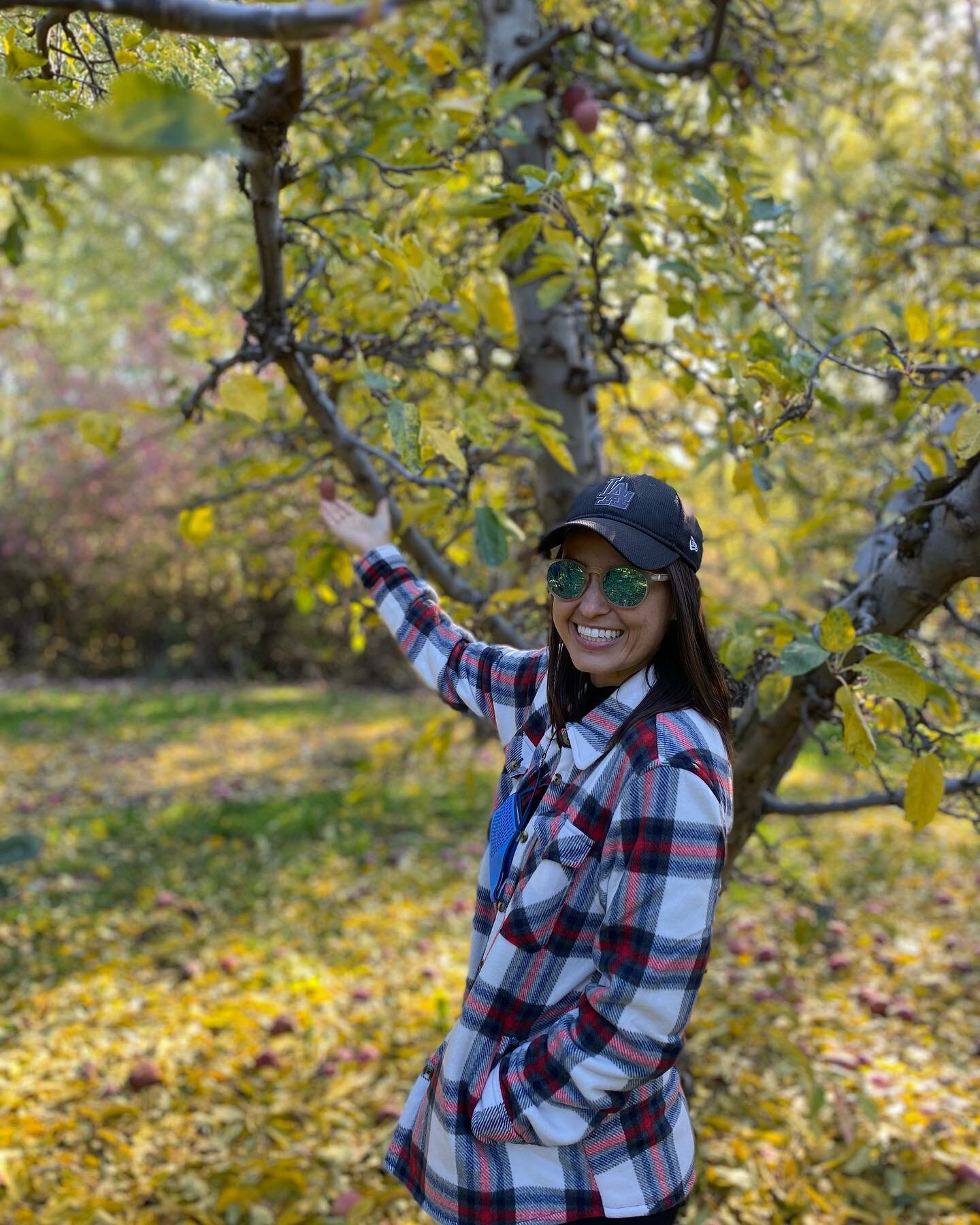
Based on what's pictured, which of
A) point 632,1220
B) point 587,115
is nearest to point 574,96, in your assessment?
point 587,115

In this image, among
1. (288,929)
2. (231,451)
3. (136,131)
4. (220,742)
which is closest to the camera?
(136,131)

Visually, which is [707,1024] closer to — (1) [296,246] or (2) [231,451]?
(1) [296,246]

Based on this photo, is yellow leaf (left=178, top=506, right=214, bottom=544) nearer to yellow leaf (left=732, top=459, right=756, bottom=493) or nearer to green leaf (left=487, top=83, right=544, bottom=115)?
green leaf (left=487, top=83, right=544, bottom=115)

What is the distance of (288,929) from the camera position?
3.38 metres

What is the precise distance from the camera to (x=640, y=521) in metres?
1.15

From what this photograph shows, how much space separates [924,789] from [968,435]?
47cm

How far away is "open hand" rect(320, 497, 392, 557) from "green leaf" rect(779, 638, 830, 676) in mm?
767

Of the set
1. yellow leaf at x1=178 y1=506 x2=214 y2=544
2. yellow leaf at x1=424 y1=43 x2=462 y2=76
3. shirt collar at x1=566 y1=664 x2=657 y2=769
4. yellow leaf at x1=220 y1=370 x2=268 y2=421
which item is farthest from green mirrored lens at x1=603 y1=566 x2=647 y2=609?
yellow leaf at x1=178 y1=506 x2=214 y2=544

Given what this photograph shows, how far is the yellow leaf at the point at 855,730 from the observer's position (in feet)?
3.89

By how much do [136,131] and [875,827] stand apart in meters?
4.86

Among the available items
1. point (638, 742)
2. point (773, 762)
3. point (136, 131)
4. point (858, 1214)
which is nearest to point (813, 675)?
point (773, 762)

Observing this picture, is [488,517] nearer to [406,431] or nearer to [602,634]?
[406,431]

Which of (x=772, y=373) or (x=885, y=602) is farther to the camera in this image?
(x=885, y=602)

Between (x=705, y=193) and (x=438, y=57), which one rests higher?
(x=438, y=57)
